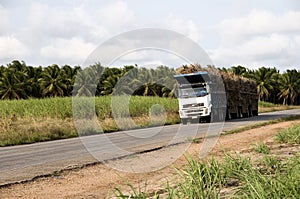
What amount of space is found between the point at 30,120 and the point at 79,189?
1667 centimetres

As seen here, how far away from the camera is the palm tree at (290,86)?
8888 centimetres

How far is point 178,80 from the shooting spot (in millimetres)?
26266

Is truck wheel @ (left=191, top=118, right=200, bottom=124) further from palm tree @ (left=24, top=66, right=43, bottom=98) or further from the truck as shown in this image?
palm tree @ (left=24, top=66, right=43, bottom=98)

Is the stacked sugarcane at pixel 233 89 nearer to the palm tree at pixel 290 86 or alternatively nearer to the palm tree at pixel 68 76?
the palm tree at pixel 68 76

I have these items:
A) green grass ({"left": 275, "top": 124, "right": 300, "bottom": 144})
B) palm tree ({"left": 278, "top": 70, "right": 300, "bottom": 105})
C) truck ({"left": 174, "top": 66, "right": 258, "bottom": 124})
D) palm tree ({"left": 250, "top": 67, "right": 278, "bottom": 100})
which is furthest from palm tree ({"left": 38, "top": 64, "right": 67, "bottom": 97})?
green grass ({"left": 275, "top": 124, "right": 300, "bottom": 144})

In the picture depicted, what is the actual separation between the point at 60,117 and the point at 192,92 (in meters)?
8.49

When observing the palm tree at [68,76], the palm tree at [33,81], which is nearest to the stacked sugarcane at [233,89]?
the palm tree at [68,76]

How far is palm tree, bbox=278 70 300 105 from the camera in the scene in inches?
3499

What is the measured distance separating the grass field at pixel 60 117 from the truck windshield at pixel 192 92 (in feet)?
5.26

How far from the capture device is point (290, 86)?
3499 inches

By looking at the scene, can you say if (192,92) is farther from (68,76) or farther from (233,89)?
(68,76)

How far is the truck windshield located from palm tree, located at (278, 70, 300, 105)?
2648 inches

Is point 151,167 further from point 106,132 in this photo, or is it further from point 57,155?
point 106,132

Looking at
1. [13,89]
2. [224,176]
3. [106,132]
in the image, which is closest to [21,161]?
[224,176]
